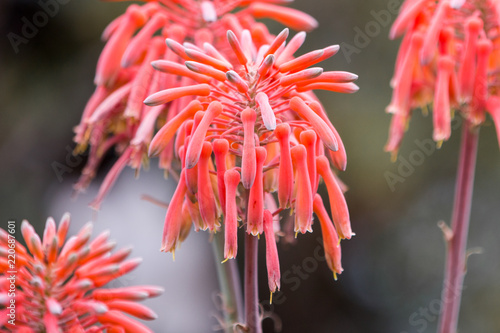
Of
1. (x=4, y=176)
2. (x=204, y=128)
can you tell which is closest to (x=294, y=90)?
(x=204, y=128)

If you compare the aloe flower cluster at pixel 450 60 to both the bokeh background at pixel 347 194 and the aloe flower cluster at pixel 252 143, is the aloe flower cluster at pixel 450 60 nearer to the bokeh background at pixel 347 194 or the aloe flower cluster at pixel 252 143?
the aloe flower cluster at pixel 252 143

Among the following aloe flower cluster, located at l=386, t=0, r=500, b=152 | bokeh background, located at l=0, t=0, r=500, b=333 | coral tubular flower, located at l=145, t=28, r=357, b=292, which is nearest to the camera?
coral tubular flower, located at l=145, t=28, r=357, b=292

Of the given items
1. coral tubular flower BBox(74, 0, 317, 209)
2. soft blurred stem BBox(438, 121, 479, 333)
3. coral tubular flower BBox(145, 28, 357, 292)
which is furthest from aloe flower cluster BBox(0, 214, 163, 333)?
soft blurred stem BBox(438, 121, 479, 333)

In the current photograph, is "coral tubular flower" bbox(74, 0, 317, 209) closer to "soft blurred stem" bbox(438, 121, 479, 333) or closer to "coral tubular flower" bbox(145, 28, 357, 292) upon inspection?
"coral tubular flower" bbox(145, 28, 357, 292)

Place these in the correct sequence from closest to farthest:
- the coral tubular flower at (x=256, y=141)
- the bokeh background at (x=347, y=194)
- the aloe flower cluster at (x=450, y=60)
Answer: the coral tubular flower at (x=256, y=141)
the aloe flower cluster at (x=450, y=60)
the bokeh background at (x=347, y=194)

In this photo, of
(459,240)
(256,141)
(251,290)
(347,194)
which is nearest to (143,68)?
(256,141)

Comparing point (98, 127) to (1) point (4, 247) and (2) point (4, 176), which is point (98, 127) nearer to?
(1) point (4, 247)

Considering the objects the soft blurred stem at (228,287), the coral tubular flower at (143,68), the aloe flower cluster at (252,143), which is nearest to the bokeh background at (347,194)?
the coral tubular flower at (143,68)
